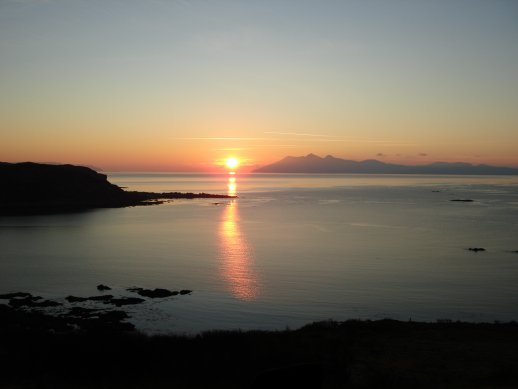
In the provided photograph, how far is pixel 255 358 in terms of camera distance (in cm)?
1536

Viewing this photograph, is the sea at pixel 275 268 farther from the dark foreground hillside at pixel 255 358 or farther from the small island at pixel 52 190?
the small island at pixel 52 190

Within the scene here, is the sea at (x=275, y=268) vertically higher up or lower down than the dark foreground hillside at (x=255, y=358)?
lower down

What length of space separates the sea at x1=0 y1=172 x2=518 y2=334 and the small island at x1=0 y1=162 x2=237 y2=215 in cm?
2629

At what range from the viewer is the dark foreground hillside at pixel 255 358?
13.6 metres

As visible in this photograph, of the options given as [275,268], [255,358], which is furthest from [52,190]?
[255,358]

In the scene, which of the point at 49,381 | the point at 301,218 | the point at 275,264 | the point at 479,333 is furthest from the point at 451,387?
the point at 301,218

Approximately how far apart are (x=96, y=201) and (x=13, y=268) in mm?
79143

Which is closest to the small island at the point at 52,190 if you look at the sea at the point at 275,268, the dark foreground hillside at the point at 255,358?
the sea at the point at 275,268

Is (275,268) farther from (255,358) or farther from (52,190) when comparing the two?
(52,190)

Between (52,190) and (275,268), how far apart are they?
3528 inches

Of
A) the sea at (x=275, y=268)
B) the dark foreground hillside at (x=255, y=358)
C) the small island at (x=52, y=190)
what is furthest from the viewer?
the small island at (x=52, y=190)

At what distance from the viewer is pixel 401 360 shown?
17281 millimetres

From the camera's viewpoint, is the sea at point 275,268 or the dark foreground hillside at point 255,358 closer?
the dark foreground hillside at point 255,358

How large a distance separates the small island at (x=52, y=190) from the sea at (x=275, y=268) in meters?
26.3
